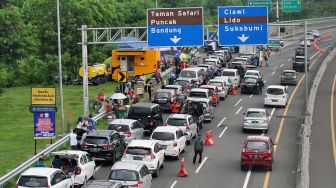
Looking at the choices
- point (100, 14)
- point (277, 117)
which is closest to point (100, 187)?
point (277, 117)

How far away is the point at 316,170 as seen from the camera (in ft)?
108

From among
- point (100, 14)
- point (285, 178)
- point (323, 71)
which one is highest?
point (100, 14)

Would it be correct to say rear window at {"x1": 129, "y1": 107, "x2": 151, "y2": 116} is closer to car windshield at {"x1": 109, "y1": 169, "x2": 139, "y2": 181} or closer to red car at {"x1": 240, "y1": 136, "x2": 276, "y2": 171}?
red car at {"x1": 240, "y1": 136, "x2": 276, "y2": 171}

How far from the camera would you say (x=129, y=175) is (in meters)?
26.3

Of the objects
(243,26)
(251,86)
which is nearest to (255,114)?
(243,26)

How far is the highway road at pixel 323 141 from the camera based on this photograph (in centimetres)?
3162

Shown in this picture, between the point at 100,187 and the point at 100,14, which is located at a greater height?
the point at 100,14

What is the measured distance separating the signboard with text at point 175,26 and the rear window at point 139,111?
549 cm

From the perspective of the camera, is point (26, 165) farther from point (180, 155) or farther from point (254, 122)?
point (254, 122)

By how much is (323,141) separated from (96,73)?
28559 mm

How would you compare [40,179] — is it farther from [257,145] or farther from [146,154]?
[257,145]

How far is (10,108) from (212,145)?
20.2 meters

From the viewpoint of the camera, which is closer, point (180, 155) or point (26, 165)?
point (26, 165)

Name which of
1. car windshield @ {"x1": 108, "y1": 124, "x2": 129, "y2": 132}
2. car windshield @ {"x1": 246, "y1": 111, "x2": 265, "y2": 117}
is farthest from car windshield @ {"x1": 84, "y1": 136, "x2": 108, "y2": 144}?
car windshield @ {"x1": 246, "y1": 111, "x2": 265, "y2": 117}
